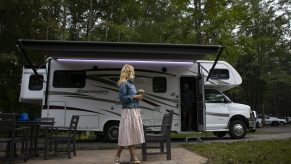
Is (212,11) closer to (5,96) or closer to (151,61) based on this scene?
(151,61)

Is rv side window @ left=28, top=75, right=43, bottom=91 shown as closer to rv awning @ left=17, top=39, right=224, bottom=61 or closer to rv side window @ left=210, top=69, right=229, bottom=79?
rv awning @ left=17, top=39, right=224, bottom=61

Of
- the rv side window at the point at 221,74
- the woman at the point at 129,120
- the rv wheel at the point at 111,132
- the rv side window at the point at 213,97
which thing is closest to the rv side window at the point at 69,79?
the rv wheel at the point at 111,132

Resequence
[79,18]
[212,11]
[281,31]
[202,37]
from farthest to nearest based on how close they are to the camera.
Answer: [281,31]
[79,18]
[202,37]
[212,11]

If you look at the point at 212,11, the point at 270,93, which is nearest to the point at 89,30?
the point at 212,11

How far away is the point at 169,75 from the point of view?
13453 millimetres

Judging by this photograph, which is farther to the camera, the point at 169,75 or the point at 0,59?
the point at 0,59

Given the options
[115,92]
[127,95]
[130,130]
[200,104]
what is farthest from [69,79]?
[130,130]

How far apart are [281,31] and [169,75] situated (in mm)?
24708

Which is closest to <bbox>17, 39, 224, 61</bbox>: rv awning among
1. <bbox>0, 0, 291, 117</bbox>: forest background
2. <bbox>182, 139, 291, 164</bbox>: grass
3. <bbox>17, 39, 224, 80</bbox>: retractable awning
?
<bbox>17, 39, 224, 80</bbox>: retractable awning

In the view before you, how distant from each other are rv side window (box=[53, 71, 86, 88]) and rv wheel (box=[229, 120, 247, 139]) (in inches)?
211

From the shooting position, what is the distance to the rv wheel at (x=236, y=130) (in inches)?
548

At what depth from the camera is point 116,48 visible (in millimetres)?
10883

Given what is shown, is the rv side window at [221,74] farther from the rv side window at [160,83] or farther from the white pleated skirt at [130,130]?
the white pleated skirt at [130,130]

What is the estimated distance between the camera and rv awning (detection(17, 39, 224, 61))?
10.6m
